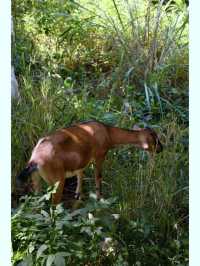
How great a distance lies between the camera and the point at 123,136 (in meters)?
2.66

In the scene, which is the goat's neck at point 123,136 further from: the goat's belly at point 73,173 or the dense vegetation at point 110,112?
the goat's belly at point 73,173

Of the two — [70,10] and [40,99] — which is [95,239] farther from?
[70,10]

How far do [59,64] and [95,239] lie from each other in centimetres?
127

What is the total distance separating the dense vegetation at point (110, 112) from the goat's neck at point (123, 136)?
4.0 inches

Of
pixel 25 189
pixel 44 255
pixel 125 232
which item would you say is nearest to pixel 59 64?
pixel 25 189

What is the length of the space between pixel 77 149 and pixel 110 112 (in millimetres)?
506

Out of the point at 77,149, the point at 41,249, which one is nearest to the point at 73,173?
the point at 77,149

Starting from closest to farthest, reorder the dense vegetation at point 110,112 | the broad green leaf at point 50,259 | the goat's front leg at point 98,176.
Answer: the broad green leaf at point 50,259 → the dense vegetation at point 110,112 → the goat's front leg at point 98,176

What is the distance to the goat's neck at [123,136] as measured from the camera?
2650mm

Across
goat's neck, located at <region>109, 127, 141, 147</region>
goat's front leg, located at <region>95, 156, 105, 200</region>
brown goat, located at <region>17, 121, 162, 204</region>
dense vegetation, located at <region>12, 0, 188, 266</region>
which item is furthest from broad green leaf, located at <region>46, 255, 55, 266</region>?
goat's neck, located at <region>109, 127, 141, 147</region>

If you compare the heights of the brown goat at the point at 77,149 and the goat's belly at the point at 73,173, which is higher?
the brown goat at the point at 77,149

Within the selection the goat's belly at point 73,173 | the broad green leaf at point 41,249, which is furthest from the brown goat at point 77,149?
the broad green leaf at point 41,249

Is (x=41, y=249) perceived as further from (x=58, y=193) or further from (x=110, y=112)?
(x=110, y=112)
